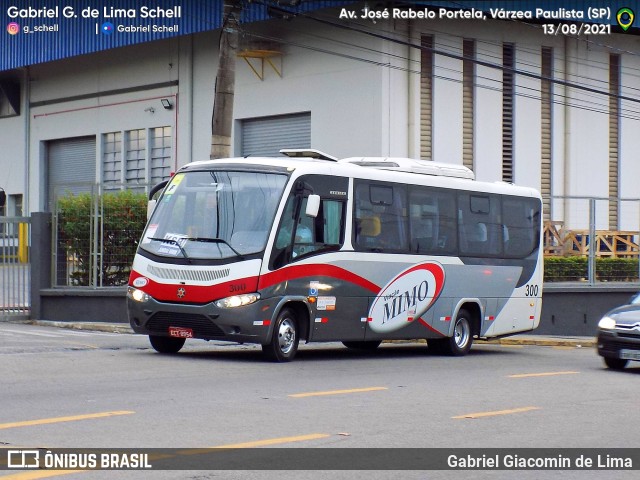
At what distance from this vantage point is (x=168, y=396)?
41.5ft

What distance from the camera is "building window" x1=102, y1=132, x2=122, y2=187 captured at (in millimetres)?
42469

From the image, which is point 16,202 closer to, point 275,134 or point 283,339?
point 275,134

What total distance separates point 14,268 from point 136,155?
665 inches

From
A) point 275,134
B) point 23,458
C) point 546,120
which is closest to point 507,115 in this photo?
point 546,120

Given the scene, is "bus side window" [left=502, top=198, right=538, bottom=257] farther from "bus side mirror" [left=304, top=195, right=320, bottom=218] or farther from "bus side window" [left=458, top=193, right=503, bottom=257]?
"bus side mirror" [left=304, top=195, right=320, bottom=218]

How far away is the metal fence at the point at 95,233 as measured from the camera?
25984 millimetres

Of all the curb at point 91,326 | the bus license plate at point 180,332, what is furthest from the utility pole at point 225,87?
the bus license plate at point 180,332

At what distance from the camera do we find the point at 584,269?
29234 millimetres

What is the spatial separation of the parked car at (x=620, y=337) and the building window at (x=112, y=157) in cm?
2663

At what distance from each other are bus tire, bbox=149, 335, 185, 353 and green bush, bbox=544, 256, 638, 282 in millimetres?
12685

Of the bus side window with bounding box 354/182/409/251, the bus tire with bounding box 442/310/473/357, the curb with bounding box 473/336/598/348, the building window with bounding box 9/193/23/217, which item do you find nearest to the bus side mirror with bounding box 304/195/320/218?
the bus side window with bounding box 354/182/409/251

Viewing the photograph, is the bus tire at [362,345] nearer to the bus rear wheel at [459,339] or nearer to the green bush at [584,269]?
the bus rear wheel at [459,339]

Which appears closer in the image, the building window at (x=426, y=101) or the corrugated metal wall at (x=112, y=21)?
the building window at (x=426, y=101)

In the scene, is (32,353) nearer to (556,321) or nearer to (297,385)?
(297,385)
